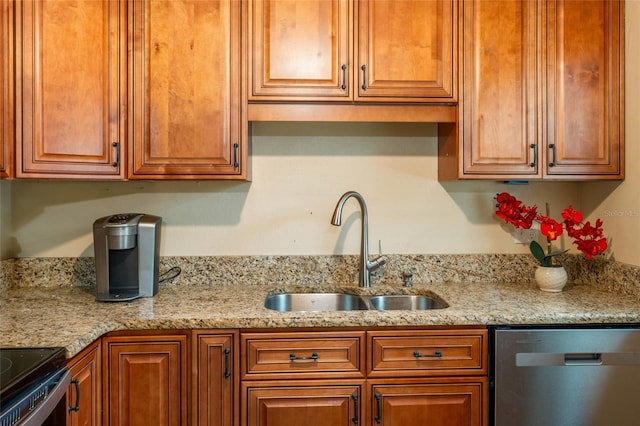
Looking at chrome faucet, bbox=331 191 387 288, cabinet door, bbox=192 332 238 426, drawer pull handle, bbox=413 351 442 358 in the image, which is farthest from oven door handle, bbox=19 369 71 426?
chrome faucet, bbox=331 191 387 288

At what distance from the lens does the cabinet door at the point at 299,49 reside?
180 cm

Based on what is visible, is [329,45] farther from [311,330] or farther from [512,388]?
[512,388]

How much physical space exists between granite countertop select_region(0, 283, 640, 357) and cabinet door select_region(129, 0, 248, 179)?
54cm

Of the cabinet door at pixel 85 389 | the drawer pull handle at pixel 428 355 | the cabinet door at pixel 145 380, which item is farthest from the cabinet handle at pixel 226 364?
the drawer pull handle at pixel 428 355

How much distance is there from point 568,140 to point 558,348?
879mm

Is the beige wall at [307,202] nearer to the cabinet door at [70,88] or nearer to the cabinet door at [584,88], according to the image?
the cabinet door at [584,88]

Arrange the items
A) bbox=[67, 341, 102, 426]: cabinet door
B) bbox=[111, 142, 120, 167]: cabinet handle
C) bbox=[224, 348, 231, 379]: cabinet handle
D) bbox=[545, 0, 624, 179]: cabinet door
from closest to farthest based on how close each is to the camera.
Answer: bbox=[67, 341, 102, 426]: cabinet door < bbox=[224, 348, 231, 379]: cabinet handle < bbox=[111, 142, 120, 167]: cabinet handle < bbox=[545, 0, 624, 179]: cabinet door

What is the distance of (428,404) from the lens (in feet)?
5.13

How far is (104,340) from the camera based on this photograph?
58.9 inches

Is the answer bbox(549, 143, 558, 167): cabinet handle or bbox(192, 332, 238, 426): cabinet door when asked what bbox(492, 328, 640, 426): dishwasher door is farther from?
bbox(192, 332, 238, 426): cabinet door

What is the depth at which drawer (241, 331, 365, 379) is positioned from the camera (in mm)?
1542

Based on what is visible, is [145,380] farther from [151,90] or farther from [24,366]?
[151,90]

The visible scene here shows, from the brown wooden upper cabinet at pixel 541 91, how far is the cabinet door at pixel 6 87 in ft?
5.75

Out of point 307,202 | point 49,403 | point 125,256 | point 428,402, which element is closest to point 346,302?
point 307,202
